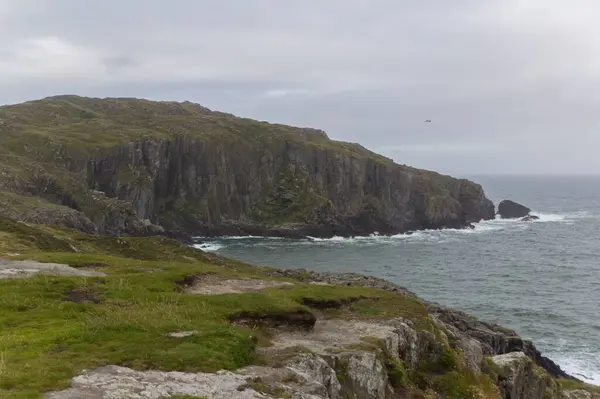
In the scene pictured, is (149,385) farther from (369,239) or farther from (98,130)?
(98,130)

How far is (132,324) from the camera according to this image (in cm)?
1830

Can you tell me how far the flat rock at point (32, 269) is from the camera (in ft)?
93.2

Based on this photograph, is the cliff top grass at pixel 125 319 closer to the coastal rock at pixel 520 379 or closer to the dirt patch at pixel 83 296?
the dirt patch at pixel 83 296

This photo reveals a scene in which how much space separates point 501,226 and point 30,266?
15731 centimetres

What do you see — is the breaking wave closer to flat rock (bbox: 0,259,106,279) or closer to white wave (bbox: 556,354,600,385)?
white wave (bbox: 556,354,600,385)

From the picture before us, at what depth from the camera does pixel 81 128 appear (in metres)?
152

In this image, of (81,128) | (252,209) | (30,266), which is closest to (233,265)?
(30,266)

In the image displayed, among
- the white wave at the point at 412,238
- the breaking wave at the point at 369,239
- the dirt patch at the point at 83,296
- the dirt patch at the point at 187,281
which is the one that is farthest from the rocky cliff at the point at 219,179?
the dirt patch at the point at 83,296

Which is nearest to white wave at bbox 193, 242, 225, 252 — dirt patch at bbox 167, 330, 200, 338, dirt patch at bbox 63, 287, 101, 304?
dirt patch at bbox 63, 287, 101, 304

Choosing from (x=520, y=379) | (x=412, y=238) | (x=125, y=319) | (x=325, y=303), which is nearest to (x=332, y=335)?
(x=325, y=303)

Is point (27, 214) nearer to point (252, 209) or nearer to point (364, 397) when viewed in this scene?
point (364, 397)

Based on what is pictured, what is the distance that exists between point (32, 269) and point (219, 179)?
121 m

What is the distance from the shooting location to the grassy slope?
15.0 m

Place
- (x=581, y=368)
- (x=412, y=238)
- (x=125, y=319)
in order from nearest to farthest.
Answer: (x=125, y=319)
(x=581, y=368)
(x=412, y=238)
